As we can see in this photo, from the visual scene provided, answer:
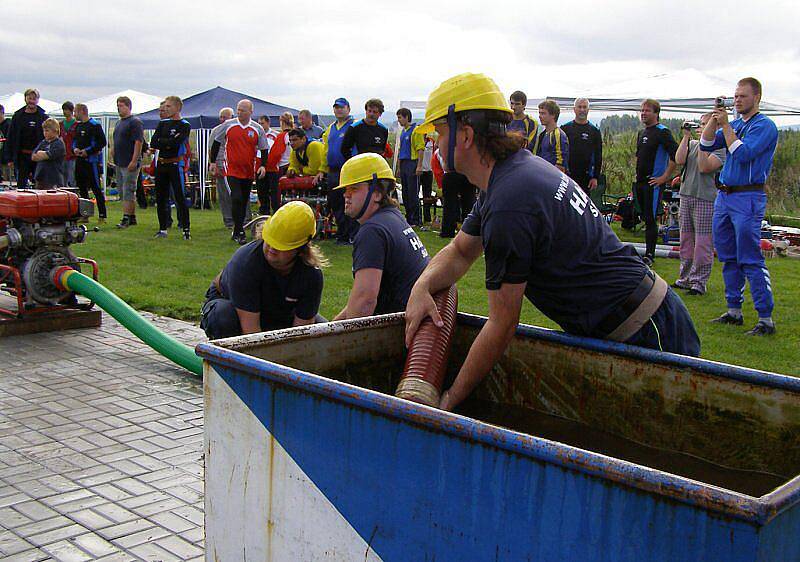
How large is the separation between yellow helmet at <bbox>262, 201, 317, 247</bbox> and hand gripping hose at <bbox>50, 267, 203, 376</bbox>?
1.61 meters

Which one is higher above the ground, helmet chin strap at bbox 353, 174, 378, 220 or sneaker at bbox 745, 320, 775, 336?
helmet chin strap at bbox 353, 174, 378, 220

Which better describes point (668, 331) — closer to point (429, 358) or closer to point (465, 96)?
point (429, 358)

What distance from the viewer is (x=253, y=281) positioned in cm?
516

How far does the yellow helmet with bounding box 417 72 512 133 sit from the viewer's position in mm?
3273

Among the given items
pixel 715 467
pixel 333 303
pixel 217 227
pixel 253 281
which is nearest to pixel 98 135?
pixel 217 227

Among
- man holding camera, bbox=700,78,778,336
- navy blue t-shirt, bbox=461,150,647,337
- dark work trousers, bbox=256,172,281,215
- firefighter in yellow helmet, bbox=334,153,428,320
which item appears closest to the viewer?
navy blue t-shirt, bbox=461,150,647,337

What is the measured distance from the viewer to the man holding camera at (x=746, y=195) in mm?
7652

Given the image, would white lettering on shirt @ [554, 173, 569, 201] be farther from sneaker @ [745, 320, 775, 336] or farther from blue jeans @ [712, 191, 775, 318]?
sneaker @ [745, 320, 775, 336]

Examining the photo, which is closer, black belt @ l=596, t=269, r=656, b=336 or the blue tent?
black belt @ l=596, t=269, r=656, b=336

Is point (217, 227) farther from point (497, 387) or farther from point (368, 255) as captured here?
point (497, 387)

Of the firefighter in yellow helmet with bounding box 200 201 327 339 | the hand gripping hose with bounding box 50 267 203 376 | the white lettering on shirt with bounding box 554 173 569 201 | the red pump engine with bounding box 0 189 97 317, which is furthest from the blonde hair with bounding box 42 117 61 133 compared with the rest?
the white lettering on shirt with bounding box 554 173 569 201

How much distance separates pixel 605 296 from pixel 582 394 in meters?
0.46

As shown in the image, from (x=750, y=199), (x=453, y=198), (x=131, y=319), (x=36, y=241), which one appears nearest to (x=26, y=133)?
(x=453, y=198)

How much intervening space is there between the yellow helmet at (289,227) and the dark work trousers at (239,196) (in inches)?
351
